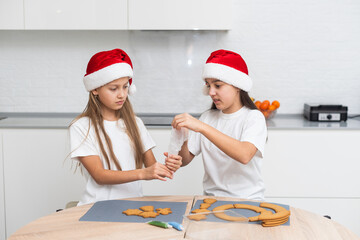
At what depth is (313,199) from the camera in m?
3.17

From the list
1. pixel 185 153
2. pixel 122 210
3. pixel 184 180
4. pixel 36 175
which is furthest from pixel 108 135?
pixel 36 175

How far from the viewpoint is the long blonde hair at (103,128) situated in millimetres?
2102

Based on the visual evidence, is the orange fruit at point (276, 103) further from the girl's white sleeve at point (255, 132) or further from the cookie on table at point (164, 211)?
the cookie on table at point (164, 211)

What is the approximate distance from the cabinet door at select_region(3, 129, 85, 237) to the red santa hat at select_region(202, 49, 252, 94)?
4.73ft

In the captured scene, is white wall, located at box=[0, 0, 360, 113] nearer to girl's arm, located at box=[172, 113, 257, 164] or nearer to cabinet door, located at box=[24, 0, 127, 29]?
cabinet door, located at box=[24, 0, 127, 29]

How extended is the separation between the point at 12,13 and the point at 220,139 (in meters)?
2.15

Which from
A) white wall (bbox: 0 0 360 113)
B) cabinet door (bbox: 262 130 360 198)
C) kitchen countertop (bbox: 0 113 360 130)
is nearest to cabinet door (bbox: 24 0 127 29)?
white wall (bbox: 0 0 360 113)

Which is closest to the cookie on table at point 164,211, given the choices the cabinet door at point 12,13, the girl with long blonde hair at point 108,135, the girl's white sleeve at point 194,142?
the girl with long blonde hair at point 108,135

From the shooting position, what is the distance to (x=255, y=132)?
2.06 metres

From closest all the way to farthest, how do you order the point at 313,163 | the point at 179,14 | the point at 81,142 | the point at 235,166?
the point at 81,142
the point at 235,166
the point at 313,163
the point at 179,14

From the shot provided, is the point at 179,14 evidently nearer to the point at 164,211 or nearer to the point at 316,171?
the point at 316,171

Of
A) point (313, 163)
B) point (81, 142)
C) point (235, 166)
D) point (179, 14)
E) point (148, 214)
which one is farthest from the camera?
point (179, 14)

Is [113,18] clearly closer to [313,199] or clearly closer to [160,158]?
[160,158]

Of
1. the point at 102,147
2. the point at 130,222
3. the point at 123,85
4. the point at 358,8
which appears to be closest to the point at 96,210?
the point at 130,222
